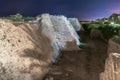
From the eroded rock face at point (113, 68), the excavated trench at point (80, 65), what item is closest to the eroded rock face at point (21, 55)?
the excavated trench at point (80, 65)

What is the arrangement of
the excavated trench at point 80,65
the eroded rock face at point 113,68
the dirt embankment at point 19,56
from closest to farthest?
1. the eroded rock face at point 113,68
2. the dirt embankment at point 19,56
3. the excavated trench at point 80,65

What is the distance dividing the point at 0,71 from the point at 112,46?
7948mm

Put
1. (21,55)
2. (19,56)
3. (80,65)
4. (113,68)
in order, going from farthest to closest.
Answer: (80,65)
(21,55)
(19,56)
(113,68)

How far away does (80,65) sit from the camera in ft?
55.7

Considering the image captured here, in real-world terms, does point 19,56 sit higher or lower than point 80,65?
higher

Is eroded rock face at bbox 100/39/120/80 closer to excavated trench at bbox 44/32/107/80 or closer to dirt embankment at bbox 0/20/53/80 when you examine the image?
dirt embankment at bbox 0/20/53/80

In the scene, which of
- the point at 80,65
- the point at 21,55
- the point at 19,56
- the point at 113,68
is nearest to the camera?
the point at 113,68

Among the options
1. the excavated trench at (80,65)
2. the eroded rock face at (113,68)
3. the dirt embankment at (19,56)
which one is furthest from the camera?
the excavated trench at (80,65)

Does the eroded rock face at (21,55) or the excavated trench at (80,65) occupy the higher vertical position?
the eroded rock face at (21,55)

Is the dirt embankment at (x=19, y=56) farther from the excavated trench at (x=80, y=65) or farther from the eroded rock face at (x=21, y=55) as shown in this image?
the excavated trench at (x=80, y=65)

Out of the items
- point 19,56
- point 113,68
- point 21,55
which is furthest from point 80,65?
point 113,68

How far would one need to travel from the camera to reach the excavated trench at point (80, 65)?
48.0 ft

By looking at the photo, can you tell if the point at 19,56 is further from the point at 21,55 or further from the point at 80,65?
the point at 80,65

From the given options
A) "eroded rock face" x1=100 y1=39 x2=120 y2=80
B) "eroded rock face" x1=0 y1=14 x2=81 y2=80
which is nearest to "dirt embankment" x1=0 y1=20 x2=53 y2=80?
"eroded rock face" x1=0 y1=14 x2=81 y2=80
